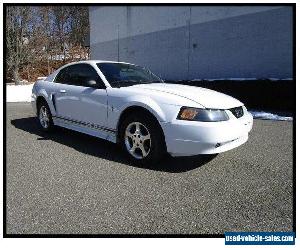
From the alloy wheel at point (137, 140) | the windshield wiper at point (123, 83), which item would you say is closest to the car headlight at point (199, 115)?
the alloy wheel at point (137, 140)

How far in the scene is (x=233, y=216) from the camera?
2588mm

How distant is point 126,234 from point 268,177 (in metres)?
2.00

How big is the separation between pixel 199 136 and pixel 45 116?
11.5 feet

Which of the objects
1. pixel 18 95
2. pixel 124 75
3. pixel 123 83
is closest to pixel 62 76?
pixel 124 75

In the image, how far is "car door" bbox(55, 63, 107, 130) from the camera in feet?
14.0

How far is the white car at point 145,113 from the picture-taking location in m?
3.40

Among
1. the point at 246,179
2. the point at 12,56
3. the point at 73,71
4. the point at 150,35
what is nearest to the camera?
the point at 246,179

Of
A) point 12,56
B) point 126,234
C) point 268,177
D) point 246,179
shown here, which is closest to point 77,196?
point 126,234

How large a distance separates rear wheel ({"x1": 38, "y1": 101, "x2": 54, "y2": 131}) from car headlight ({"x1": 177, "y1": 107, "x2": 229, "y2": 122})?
120 inches

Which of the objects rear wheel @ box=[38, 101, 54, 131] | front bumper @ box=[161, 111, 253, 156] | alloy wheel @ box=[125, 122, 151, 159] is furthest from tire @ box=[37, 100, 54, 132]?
front bumper @ box=[161, 111, 253, 156]

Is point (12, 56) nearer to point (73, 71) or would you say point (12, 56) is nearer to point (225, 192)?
point (73, 71)

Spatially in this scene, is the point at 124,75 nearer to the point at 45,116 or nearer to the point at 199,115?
the point at 199,115

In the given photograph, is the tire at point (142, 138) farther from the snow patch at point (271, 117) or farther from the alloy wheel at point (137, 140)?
the snow patch at point (271, 117)

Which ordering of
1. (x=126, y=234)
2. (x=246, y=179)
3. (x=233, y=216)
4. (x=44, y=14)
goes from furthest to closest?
1. (x=44, y=14)
2. (x=246, y=179)
3. (x=233, y=216)
4. (x=126, y=234)
